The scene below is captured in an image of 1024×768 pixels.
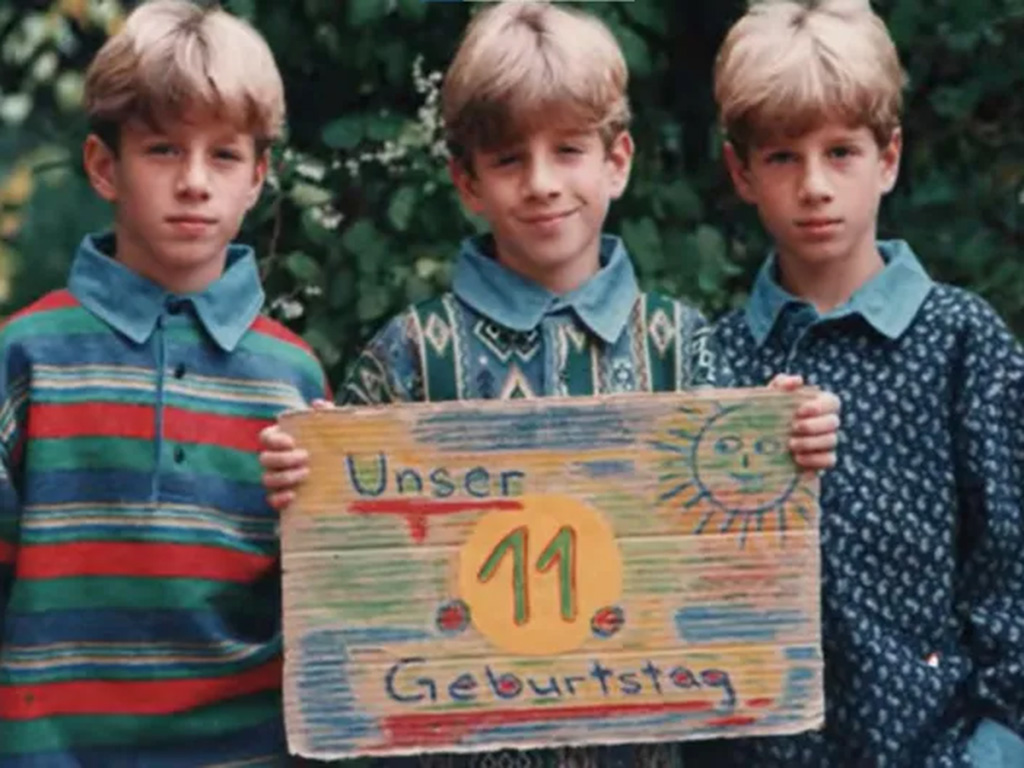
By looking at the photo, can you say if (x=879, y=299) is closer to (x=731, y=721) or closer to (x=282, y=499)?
(x=731, y=721)

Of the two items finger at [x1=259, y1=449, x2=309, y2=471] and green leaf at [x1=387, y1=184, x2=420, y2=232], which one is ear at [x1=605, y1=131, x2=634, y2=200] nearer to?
finger at [x1=259, y1=449, x2=309, y2=471]

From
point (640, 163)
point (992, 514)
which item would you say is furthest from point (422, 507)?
point (640, 163)

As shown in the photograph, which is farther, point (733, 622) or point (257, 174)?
point (257, 174)

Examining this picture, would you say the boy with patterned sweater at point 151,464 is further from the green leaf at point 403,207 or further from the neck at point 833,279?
the green leaf at point 403,207

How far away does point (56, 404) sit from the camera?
165 inches

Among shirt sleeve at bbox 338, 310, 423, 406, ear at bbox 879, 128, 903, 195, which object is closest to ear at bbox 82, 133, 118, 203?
shirt sleeve at bbox 338, 310, 423, 406

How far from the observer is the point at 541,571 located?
13.2 feet

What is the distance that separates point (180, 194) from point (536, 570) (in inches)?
29.3

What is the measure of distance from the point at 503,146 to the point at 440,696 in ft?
2.57

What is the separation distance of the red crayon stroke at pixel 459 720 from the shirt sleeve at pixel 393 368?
Answer: 46 cm

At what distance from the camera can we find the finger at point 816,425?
403 cm

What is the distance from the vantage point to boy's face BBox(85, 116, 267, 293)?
4223mm

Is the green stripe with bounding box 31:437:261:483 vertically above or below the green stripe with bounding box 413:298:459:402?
below

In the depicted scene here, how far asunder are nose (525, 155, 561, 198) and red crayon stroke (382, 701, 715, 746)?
72 centimetres
